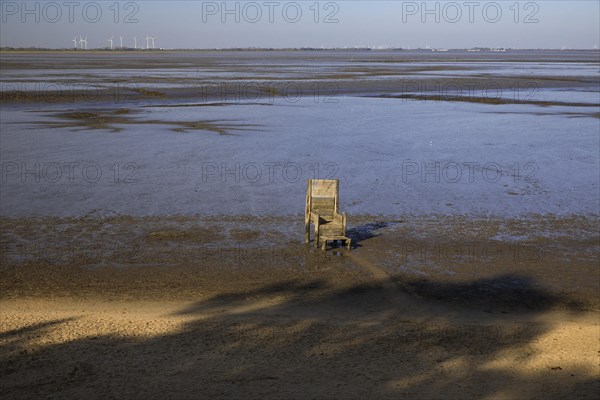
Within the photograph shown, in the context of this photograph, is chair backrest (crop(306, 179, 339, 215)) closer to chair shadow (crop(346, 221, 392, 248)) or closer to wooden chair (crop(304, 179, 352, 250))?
wooden chair (crop(304, 179, 352, 250))

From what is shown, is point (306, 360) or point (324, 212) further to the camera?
point (324, 212)

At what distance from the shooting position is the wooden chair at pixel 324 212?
12273 millimetres

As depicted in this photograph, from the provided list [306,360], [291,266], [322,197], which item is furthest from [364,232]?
[306,360]

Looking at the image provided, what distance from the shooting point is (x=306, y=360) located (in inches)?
298

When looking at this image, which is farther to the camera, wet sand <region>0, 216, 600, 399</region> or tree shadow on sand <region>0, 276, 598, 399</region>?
wet sand <region>0, 216, 600, 399</region>

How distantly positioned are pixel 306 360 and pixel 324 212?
5.45 m

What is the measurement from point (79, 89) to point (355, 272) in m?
36.5

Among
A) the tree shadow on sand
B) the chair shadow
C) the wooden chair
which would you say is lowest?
the tree shadow on sand

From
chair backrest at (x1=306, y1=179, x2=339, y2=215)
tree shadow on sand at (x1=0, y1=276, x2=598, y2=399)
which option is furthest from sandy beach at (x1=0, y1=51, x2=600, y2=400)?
chair backrest at (x1=306, y1=179, x2=339, y2=215)

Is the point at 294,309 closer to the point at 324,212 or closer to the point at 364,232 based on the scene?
the point at 324,212

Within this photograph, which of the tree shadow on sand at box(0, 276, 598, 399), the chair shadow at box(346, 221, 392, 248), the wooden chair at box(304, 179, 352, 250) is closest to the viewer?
the tree shadow on sand at box(0, 276, 598, 399)

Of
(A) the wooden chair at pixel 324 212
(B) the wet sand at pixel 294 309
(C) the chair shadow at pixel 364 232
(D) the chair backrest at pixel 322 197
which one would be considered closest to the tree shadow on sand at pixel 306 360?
(B) the wet sand at pixel 294 309

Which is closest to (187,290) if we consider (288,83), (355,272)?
(355,272)

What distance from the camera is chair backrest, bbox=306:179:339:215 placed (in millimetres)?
12602
